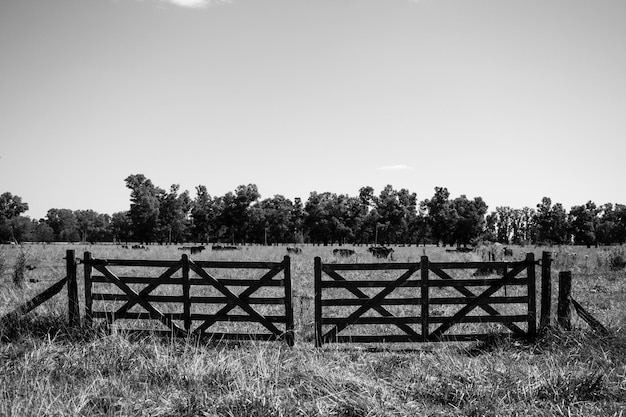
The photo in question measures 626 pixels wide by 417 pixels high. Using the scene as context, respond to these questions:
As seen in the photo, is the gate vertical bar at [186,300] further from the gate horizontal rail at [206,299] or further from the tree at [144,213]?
the tree at [144,213]

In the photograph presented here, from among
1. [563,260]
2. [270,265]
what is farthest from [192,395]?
[563,260]

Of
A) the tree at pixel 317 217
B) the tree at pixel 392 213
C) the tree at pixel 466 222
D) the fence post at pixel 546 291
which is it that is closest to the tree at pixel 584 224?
the tree at pixel 466 222

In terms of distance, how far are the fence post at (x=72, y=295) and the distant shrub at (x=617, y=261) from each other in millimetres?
24376

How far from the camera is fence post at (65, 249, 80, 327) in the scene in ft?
29.9

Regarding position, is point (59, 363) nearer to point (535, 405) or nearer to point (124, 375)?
point (124, 375)

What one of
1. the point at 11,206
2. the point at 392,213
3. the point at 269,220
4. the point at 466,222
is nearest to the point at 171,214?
the point at 269,220

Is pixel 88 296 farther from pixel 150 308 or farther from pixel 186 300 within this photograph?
pixel 186 300

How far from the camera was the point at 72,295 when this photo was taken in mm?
9305

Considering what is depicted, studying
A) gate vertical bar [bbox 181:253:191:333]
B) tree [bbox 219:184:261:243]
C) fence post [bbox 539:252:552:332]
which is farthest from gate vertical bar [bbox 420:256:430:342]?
tree [bbox 219:184:261:243]

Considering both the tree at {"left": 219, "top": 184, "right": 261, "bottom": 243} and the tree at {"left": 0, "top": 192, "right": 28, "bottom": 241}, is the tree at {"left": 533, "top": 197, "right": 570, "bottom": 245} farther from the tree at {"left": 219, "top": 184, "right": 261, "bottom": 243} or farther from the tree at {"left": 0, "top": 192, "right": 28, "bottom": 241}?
the tree at {"left": 0, "top": 192, "right": 28, "bottom": 241}

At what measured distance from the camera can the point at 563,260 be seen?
82.6ft

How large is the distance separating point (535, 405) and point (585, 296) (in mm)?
11514

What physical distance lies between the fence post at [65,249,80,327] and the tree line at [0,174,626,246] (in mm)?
80853

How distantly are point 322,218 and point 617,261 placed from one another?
79998mm
